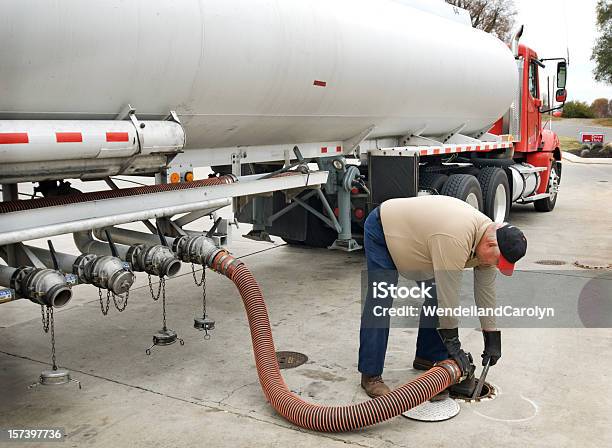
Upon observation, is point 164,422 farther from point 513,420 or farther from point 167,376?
point 513,420

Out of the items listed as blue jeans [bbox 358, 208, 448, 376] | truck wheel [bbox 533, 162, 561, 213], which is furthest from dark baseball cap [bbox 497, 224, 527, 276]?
truck wheel [bbox 533, 162, 561, 213]

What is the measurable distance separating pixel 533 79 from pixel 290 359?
8528mm

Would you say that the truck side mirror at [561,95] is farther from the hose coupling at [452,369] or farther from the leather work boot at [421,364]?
the hose coupling at [452,369]

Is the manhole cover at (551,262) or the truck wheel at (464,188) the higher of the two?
the truck wheel at (464,188)

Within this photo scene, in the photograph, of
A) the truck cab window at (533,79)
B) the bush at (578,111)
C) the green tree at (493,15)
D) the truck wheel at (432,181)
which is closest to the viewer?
the truck wheel at (432,181)

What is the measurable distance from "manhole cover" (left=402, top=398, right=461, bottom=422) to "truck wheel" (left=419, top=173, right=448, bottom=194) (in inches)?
198

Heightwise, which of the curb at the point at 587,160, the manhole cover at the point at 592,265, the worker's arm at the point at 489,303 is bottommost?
the manhole cover at the point at 592,265

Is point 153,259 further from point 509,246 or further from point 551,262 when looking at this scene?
point 551,262

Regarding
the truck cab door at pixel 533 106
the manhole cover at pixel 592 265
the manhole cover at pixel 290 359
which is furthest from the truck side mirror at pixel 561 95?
the manhole cover at pixel 290 359

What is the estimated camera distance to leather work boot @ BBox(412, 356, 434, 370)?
205 inches

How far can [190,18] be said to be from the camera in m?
4.86

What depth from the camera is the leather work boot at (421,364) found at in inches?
205

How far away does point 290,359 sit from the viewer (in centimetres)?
Answer: 556

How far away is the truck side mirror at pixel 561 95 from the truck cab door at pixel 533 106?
0.32 meters
